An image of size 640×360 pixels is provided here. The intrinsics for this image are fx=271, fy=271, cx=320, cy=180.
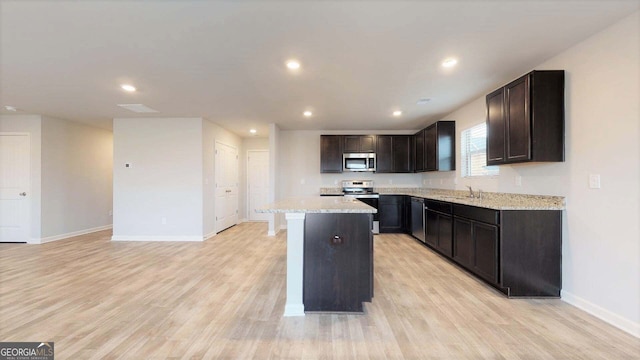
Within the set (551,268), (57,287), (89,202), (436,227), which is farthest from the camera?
(89,202)

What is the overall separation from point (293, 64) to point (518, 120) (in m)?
2.39

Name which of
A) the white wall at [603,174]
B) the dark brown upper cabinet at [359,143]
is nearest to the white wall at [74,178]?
the dark brown upper cabinet at [359,143]

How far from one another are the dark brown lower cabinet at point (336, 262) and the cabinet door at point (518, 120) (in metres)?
1.80

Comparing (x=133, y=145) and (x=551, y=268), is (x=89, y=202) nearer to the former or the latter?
(x=133, y=145)

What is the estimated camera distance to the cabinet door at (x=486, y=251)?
2760mm

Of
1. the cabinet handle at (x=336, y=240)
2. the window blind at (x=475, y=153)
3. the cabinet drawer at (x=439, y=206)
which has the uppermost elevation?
the window blind at (x=475, y=153)

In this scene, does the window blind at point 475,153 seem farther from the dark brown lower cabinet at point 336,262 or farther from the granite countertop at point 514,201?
the dark brown lower cabinet at point 336,262

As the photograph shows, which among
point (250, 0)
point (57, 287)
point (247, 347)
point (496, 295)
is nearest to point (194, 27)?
point (250, 0)

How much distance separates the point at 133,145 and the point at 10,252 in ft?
8.17

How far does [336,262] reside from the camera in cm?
238

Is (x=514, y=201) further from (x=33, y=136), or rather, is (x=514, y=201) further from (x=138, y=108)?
(x=33, y=136)

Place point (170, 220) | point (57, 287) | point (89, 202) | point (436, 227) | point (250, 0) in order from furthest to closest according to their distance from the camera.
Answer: point (89, 202)
point (170, 220)
point (436, 227)
point (57, 287)
point (250, 0)

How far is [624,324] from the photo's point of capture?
6.82ft

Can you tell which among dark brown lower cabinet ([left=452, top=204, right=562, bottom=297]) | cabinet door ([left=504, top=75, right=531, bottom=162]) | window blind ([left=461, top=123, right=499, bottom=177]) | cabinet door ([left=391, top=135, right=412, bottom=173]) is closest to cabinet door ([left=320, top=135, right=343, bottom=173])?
cabinet door ([left=391, top=135, right=412, bottom=173])
